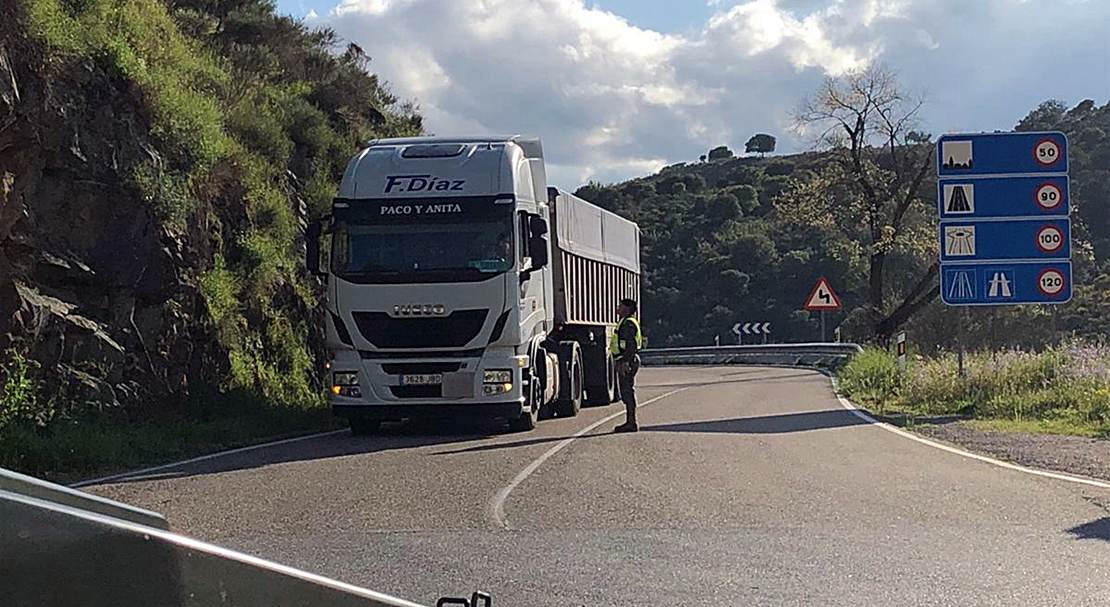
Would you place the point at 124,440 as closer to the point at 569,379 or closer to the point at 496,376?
the point at 496,376

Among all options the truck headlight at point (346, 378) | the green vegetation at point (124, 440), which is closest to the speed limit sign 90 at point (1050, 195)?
the truck headlight at point (346, 378)

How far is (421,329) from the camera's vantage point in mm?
16469

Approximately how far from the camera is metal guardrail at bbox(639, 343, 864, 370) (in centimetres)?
4206

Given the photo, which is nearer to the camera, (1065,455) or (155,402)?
(1065,455)

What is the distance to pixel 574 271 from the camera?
69.7 feet

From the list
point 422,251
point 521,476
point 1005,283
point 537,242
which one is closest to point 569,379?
point 537,242

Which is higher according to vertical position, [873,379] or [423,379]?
[423,379]

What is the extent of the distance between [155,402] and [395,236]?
4.42m

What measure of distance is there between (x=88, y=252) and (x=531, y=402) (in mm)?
6621

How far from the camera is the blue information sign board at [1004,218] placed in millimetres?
20859

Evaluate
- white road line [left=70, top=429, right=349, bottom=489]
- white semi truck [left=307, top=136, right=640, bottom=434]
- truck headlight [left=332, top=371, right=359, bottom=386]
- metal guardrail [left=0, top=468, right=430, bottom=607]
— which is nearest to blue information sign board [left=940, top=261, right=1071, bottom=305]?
white semi truck [left=307, top=136, right=640, bottom=434]

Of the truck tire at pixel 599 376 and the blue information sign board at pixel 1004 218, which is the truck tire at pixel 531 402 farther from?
the blue information sign board at pixel 1004 218

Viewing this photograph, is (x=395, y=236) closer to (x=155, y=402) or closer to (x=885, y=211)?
(x=155, y=402)

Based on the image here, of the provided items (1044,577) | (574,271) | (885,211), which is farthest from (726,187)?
(1044,577)
